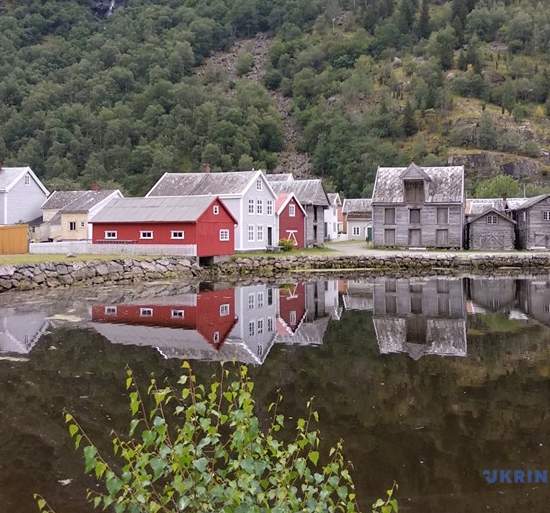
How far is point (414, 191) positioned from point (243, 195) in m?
18.4

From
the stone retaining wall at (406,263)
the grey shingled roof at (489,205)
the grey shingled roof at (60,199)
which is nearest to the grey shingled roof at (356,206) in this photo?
the grey shingled roof at (489,205)

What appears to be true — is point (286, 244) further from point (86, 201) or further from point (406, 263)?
point (86, 201)

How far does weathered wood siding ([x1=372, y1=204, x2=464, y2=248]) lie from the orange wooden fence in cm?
3241

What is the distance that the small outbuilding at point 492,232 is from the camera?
6081 cm

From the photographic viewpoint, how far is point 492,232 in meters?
61.0

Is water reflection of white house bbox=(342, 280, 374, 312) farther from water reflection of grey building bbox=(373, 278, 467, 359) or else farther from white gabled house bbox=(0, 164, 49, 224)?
white gabled house bbox=(0, 164, 49, 224)

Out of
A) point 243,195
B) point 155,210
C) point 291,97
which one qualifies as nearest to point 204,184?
point 243,195

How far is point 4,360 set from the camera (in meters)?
16.5

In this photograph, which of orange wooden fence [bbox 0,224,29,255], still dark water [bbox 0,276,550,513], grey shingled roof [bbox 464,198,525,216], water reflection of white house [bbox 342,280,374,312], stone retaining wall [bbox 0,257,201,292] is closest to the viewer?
still dark water [bbox 0,276,550,513]

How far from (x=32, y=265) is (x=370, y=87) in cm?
13601

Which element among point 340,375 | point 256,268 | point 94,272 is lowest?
point 340,375

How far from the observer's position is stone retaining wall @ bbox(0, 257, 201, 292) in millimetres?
33694

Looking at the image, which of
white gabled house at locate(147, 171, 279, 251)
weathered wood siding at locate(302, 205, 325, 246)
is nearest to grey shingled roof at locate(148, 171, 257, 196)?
white gabled house at locate(147, 171, 279, 251)

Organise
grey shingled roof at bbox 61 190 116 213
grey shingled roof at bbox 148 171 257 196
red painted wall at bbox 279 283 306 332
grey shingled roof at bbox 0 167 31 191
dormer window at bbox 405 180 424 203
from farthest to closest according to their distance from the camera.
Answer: dormer window at bbox 405 180 424 203, grey shingled roof at bbox 0 167 31 191, grey shingled roof at bbox 61 190 116 213, grey shingled roof at bbox 148 171 257 196, red painted wall at bbox 279 283 306 332
